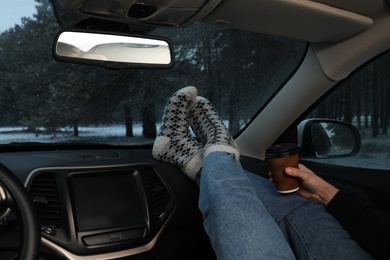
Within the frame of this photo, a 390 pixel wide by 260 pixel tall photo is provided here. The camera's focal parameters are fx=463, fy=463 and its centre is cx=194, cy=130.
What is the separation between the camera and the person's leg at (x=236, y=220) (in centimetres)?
168

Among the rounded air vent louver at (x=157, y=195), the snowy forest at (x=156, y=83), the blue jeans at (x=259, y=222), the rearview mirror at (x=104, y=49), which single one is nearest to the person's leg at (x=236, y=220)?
the blue jeans at (x=259, y=222)

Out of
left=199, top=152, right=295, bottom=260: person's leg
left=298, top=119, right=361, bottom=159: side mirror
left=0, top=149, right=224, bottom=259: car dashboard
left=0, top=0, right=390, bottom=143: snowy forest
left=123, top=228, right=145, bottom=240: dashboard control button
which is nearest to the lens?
left=199, top=152, right=295, bottom=260: person's leg

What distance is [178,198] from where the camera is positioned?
2.36 metres

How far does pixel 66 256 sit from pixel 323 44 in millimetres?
1695

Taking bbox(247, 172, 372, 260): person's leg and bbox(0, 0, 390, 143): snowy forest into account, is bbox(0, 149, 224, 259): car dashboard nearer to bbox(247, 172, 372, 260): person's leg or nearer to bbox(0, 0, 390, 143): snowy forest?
bbox(0, 0, 390, 143): snowy forest

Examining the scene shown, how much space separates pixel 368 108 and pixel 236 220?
126cm

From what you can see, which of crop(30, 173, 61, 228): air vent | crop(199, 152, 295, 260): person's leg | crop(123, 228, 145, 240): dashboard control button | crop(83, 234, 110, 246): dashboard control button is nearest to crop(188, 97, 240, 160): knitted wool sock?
crop(199, 152, 295, 260): person's leg

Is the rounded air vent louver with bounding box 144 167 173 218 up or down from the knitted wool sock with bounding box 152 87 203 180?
down

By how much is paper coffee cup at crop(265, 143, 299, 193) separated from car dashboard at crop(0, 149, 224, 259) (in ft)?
1.93

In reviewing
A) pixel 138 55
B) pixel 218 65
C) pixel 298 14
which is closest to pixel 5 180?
pixel 138 55

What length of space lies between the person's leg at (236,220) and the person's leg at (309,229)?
23 cm

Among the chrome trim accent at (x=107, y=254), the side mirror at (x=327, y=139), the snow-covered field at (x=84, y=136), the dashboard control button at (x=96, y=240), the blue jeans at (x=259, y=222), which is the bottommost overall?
the chrome trim accent at (x=107, y=254)

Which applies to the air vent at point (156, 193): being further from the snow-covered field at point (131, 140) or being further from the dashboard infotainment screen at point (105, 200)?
the snow-covered field at point (131, 140)

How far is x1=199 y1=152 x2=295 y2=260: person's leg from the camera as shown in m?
1.68
